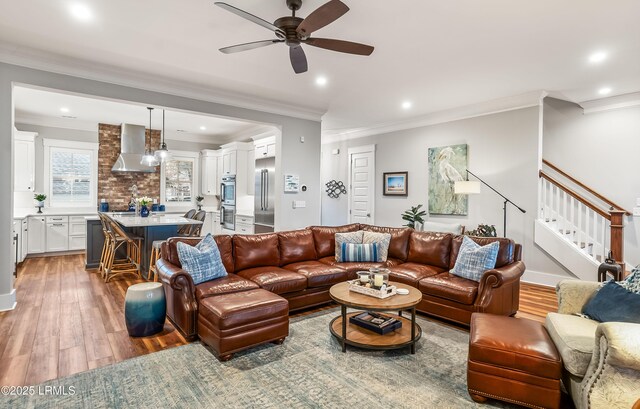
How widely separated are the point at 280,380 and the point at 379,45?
3.22 metres

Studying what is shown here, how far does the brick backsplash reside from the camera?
304 inches

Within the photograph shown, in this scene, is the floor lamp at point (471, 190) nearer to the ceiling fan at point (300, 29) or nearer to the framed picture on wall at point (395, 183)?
the framed picture on wall at point (395, 183)

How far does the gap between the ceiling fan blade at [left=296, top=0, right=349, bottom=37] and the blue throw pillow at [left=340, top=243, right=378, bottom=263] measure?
2680 millimetres

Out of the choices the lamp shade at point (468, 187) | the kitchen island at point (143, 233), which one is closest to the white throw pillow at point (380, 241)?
the lamp shade at point (468, 187)

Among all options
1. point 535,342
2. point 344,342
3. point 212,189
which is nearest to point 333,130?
point 212,189

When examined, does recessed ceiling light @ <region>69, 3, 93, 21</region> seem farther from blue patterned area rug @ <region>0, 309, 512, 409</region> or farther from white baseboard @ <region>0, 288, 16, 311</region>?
white baseboard @ <region>0, 288, 16, 311</region>

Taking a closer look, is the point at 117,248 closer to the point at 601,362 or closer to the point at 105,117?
the point at 105,117

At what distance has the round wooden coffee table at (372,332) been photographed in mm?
2729

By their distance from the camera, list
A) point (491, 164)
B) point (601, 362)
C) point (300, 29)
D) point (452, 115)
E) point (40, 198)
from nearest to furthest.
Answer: point (601, 362), point (300, 29), point (491, 164), point (452, 115), point (40, 198)

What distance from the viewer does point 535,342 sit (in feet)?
6.97

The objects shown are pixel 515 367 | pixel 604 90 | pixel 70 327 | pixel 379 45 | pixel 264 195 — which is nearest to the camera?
pixel 515 367

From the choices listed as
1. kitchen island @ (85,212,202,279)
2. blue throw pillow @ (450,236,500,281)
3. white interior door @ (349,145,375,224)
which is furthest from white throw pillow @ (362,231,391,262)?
white interior door @ (349,145,375,224)

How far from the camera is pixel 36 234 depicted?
22.2ft

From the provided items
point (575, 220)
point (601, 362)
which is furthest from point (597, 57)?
point (601, 362)
